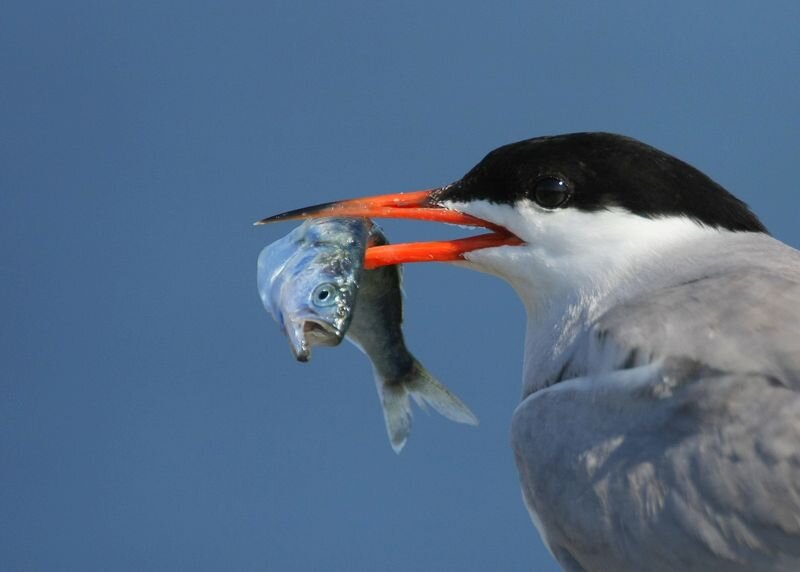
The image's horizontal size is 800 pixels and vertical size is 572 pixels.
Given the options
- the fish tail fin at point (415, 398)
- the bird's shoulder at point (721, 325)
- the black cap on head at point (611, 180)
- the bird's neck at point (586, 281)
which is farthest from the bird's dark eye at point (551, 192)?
the fish tail fin at point (415, 398)

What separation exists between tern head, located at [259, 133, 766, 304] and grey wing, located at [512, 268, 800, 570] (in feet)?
0.75

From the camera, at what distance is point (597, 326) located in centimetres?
275

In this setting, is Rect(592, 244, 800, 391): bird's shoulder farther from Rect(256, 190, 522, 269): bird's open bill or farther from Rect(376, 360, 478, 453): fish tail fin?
Rect(376, 360, 478, 453): fish tail fin

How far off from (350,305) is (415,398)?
1.44ft

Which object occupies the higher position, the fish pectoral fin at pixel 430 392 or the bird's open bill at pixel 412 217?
the bird's open bill at pixel 412 217

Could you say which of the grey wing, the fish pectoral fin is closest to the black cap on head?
the grey wing

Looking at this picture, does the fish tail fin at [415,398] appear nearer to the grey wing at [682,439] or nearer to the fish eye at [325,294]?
the fish eye at [325,294]

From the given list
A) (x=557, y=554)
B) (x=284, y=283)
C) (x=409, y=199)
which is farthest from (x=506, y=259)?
(x=557, y=554)

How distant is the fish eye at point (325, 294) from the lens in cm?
305

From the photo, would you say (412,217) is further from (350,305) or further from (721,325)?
(721,325)

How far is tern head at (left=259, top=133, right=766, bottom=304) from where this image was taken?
291cm

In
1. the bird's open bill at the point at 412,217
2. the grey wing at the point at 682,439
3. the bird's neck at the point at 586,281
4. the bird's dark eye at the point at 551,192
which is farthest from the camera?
the bird's open bill at the point at 412,217

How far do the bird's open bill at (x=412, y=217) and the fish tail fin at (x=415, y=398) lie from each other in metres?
0.32

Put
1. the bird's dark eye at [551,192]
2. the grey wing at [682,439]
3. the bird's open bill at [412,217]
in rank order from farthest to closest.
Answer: the bird's open bill at [412,217] → the bird's dark eye at [551,192] → the grey wing at [682,439]
